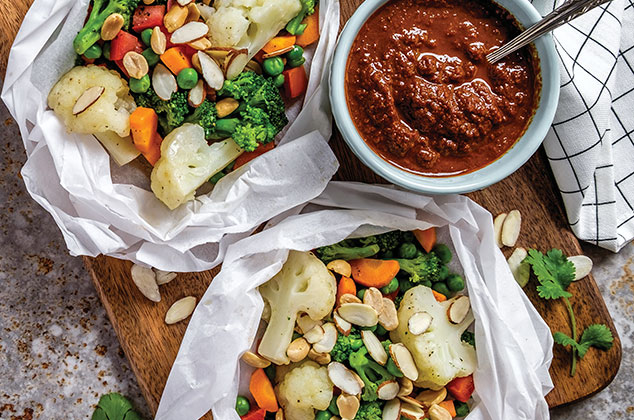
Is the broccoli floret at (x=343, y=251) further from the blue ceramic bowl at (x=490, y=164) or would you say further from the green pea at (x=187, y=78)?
the green pea at (x=187, y=78)

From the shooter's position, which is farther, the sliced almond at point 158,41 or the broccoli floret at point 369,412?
the broccoli floret at point 369,412

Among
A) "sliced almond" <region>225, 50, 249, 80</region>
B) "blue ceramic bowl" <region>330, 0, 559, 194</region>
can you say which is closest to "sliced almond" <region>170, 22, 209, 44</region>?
"sliced almond" <region>225, 50, 249, 80</region>

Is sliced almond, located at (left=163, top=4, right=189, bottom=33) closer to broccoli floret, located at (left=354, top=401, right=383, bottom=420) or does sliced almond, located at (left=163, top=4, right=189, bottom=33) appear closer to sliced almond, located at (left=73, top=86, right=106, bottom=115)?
sliced almond, located at (left=73, top=86, right=106, bottom=115)

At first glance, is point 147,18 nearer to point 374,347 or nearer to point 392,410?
point 374,347

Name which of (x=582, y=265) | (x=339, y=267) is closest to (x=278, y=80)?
(x=339, y=267)

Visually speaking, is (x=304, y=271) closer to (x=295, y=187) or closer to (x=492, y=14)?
(x=295, y=187)

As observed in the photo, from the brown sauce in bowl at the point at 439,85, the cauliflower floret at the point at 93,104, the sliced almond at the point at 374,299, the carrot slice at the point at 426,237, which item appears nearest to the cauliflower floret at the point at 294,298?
the sliced almond at the point at 374,299

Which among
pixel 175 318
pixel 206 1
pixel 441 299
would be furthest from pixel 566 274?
pixel 206 1
